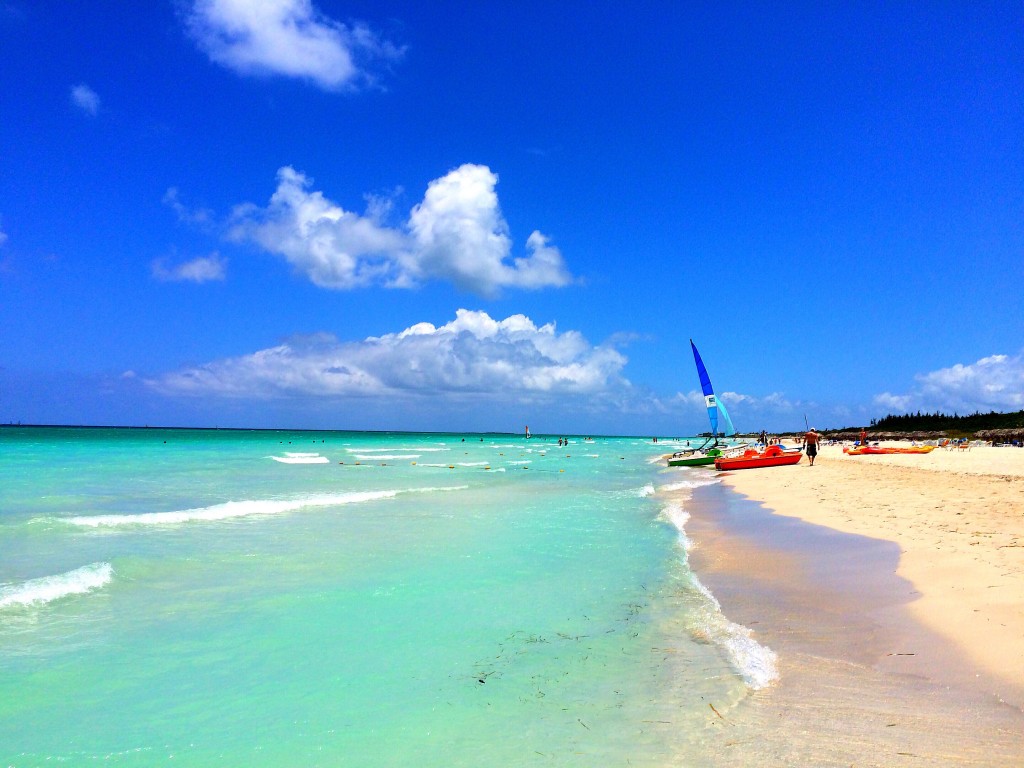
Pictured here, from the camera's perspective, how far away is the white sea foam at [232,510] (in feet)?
50.6

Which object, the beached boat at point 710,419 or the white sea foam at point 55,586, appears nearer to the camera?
the white sea foam at point 55,586

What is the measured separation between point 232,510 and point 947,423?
93644 millimetres

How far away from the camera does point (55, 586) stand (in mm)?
8969

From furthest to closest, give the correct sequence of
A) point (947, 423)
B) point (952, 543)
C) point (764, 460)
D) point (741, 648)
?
point (947, 423) < point (764, 460) < point (952, 543) < point (741, 648)

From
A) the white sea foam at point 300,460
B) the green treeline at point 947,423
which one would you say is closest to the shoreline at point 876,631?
the white sea foam at point 300,460

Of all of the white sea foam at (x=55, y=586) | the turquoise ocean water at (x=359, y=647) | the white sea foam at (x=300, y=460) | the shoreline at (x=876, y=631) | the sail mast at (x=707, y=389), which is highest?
the sail mast at (x=707, y=389)

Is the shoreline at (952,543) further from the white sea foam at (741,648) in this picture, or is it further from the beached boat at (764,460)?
the beached boat at (764,460)

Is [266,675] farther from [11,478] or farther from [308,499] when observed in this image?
[11,478]

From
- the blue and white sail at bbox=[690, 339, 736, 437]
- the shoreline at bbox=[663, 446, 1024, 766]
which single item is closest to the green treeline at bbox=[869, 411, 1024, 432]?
the blue and white sail at bbox=[690, 339, 736, 437]

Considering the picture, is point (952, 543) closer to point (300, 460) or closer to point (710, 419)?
point (710, 419)

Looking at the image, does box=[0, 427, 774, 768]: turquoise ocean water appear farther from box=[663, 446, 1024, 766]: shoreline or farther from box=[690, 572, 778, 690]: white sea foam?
box=[663, 446, 1024, 766]: shoreline

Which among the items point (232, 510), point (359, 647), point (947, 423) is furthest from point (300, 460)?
point (947, 423)

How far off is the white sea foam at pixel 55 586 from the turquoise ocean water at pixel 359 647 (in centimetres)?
5

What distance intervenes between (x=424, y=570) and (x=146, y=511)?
12260 millimetres
